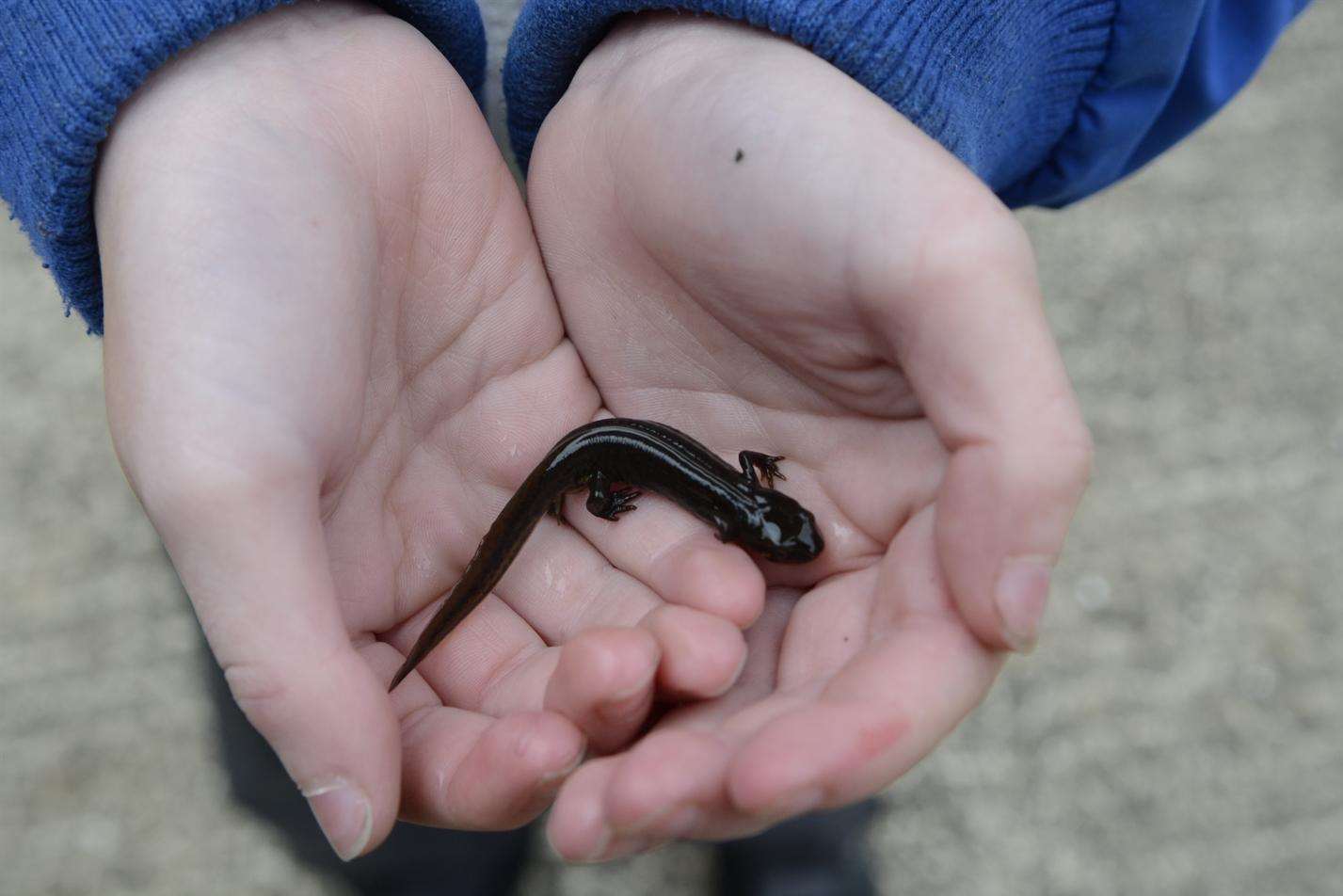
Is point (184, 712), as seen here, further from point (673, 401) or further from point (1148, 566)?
point (1148, 566)

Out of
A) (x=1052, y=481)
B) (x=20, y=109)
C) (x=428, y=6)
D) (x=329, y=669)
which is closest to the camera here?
(x=1052, y=481)

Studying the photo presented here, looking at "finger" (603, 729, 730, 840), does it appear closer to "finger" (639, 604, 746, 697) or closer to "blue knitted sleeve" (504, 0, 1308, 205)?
"finger" (639, 604, 746, 697)

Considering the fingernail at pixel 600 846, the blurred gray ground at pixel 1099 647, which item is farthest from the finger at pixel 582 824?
the blurred gray ground at pixel 1099 647

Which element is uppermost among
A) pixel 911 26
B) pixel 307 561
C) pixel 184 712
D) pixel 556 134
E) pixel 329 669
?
pixel 911 26

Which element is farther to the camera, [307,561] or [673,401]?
[673,401]

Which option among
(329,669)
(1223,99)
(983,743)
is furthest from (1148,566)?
(329,669)

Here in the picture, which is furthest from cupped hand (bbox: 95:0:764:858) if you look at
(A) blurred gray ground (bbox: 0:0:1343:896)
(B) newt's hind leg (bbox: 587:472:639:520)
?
(A) blurred gray ground (bbox: 0:0:1343:896)

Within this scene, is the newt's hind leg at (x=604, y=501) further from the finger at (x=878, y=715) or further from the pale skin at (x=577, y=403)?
the finger at (x=878, y=715)
